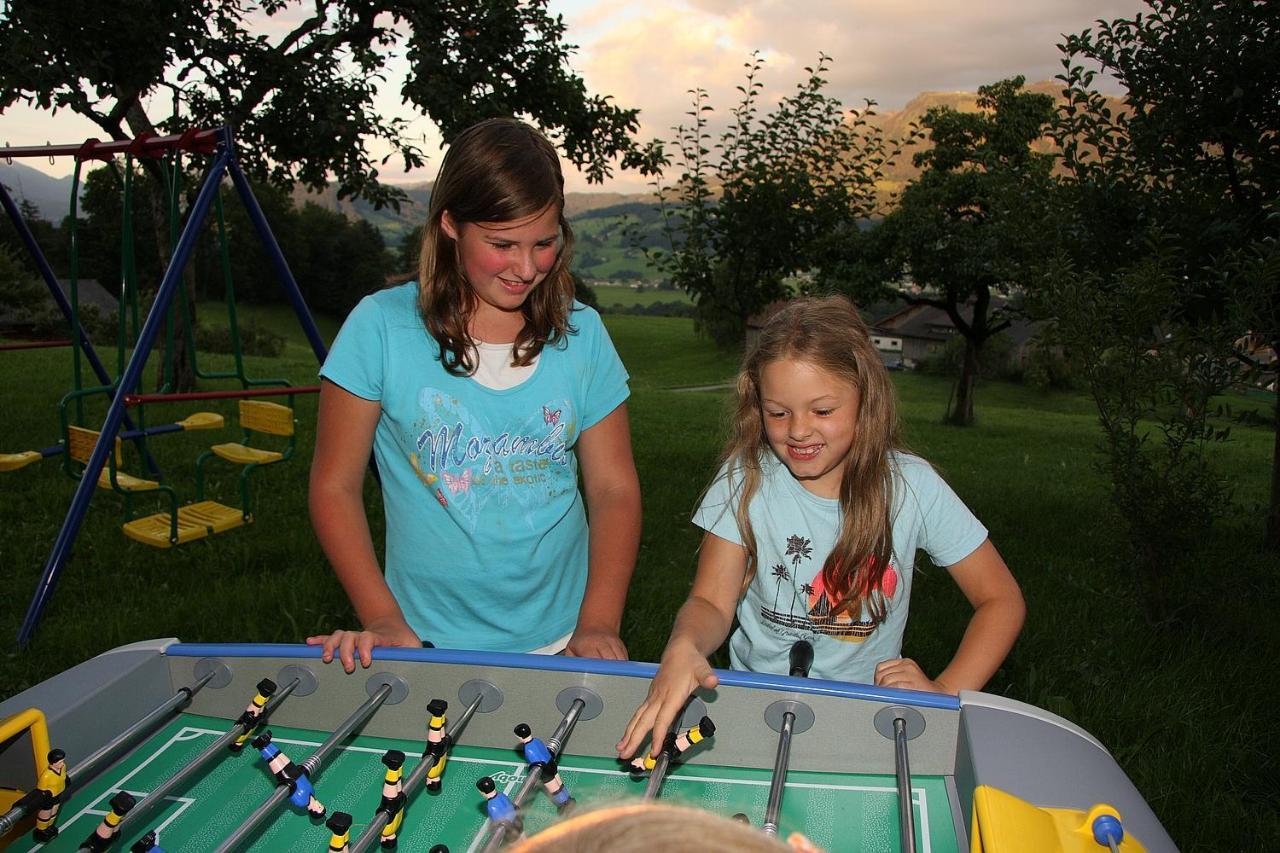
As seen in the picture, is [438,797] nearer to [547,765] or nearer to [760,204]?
[547,765]

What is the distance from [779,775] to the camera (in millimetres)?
1418

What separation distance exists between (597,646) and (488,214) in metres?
0.92

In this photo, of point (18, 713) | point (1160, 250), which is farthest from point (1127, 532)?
point (18, 713)

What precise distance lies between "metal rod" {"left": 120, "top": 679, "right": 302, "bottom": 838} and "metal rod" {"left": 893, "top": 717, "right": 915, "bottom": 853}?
3.48ft

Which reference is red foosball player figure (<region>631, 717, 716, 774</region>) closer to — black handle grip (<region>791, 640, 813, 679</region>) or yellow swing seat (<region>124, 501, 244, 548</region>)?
black handle grip (<region>791, 640, 813, 679</region>)

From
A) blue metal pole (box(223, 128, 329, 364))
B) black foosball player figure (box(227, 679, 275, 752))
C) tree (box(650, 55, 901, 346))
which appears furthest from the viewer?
tree (box(650, 55, 901, 346))

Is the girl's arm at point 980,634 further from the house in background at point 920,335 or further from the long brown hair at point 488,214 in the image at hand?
the house in background at point 920,335

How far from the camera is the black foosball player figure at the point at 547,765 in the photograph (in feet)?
4.52

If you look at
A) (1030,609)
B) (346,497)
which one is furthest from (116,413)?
(1030,609)

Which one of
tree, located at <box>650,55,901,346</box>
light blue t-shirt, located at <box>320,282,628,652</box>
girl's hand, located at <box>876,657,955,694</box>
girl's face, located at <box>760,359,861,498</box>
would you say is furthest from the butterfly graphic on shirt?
tree, located at <box>650,55,901,346</box>

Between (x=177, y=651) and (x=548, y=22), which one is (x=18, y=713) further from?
(x=548, y=22)

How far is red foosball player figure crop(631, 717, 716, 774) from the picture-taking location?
1422 millimetres

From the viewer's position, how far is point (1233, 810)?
2725 millimetres

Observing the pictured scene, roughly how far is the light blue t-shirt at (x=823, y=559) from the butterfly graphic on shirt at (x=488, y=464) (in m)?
0.38
